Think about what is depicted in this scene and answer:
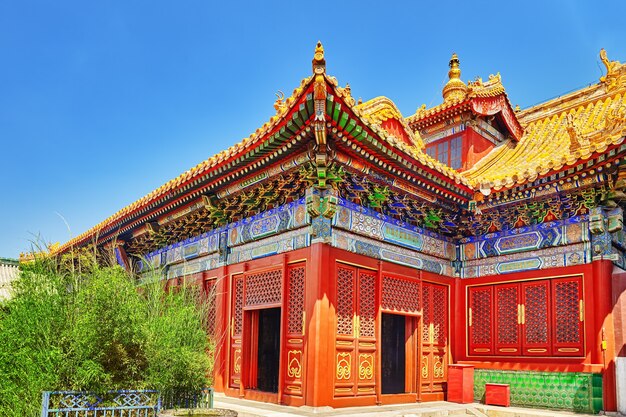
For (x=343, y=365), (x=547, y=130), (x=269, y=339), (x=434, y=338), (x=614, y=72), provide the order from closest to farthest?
(x=343, y=365) < (x=434, y=338) < (x=614, y=72) < (x=547, y=130) < (x=269, y=339)

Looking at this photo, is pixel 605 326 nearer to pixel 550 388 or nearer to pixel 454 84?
pixel 550 388

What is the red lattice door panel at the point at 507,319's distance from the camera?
10.4m

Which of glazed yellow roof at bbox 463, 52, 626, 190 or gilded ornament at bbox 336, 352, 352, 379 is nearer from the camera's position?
gilded ornament at bbox 336, 352, 352, 379

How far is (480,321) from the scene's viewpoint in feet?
36.0

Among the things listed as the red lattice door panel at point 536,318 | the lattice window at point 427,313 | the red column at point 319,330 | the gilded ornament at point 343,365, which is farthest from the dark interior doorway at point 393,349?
the red column at point 319,330

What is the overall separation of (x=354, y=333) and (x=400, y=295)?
1.43 m

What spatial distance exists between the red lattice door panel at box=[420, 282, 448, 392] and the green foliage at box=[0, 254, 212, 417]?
4346 mm

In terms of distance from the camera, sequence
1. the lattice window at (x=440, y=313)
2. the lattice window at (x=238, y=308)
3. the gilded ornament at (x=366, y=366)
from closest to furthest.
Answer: the gilded ornament at (x=366, y=366) < the lattice window at (x=238, y=308) < the lattice window at (x=440, y=313)

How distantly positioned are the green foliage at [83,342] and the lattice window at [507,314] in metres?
5.42

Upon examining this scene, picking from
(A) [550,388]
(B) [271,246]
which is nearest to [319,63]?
(B) [271,246]

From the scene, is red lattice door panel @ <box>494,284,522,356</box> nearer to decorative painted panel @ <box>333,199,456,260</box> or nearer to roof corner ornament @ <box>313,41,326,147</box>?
decorative painted panel @ <box>333,199,456,260</box>

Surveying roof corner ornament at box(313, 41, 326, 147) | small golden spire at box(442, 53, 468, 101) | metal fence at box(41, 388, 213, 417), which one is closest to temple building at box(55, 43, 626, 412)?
roof corner ornament at box(313, 41, 326, 147)

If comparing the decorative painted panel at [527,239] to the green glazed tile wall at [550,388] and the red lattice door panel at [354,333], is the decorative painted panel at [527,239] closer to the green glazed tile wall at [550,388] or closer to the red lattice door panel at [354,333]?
the green glazed tile wall at [550,388]

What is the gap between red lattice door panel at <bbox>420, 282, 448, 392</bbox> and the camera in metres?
10.6
